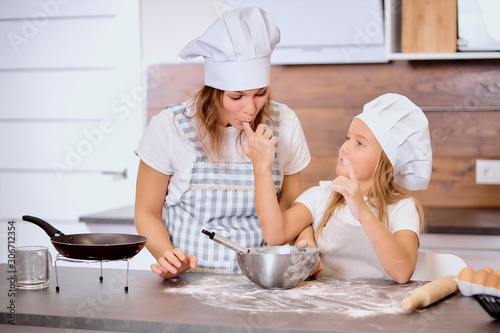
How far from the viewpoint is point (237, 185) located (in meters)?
1.62

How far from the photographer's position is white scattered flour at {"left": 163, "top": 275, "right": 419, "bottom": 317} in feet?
3.72

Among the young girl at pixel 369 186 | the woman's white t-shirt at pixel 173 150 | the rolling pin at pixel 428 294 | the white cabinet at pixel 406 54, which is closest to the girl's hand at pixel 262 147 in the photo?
the young girl at pixel 369 186

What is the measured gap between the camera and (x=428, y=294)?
44.8 inches

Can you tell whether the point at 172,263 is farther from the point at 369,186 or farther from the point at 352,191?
the point at 369,186

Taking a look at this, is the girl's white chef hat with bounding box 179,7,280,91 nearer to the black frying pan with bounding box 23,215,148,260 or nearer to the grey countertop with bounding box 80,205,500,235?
the black frying pan with bounding box 23,215,148,260

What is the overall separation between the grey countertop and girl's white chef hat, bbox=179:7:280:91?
103 cm

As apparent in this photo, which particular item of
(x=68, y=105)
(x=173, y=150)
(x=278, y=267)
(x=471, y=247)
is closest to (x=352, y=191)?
(x=278, y=267)

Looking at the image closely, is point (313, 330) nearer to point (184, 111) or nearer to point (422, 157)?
point (422, 157)

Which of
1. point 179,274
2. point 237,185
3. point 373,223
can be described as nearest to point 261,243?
point 237,185

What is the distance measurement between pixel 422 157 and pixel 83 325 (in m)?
0.90

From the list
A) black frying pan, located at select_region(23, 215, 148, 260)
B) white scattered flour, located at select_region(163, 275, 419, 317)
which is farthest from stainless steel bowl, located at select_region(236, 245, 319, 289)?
black frying pan, located at select_region(23, 215, 148, 260)

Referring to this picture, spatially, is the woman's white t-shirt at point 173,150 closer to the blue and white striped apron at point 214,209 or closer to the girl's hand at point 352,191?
the blue and white striped apron at point 214,209

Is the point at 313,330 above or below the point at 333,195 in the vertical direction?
below

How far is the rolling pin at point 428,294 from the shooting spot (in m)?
1.12
